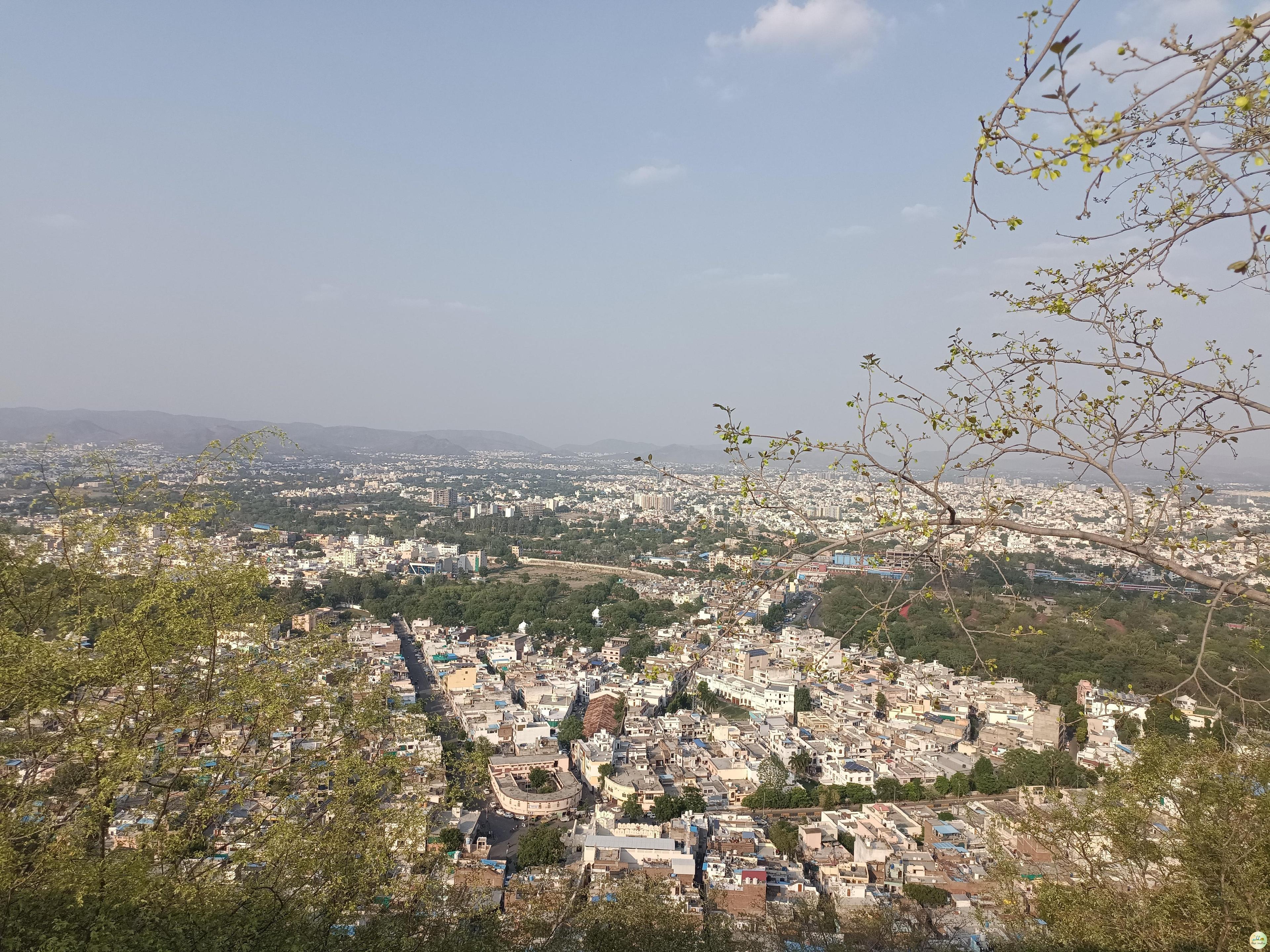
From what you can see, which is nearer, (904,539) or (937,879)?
(904,539)

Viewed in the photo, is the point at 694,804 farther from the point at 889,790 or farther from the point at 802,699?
the point at 802,699

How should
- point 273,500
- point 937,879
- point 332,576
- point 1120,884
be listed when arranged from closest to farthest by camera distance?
point 1120,884 → point 937,879 → point 332,576 → point 273,500

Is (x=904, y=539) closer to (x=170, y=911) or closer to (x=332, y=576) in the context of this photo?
(x=170, y=911)

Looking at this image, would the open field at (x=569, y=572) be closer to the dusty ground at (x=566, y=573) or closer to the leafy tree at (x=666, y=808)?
the dusty ground at (x=566, y=573)

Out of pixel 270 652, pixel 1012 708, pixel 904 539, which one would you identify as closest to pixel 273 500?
pixel 1012 708

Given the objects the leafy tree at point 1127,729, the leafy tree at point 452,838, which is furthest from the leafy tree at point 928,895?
the leafy tree at point 1127,729

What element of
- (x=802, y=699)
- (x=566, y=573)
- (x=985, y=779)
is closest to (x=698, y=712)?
(x=802, y=699)

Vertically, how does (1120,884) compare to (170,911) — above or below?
below
